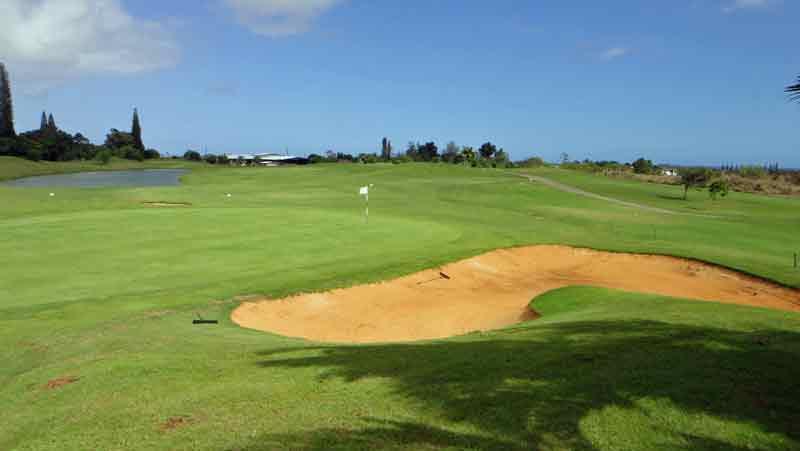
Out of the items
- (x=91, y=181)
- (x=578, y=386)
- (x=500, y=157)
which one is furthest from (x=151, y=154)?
(x=578, y=386)

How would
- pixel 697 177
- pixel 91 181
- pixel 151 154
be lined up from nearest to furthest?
pixel 697 177
pixel 91 181
pixel 151 154

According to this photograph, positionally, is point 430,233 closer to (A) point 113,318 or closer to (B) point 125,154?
(A) point 113,318

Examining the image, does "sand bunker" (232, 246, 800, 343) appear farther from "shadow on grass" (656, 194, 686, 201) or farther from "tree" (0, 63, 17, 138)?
"tree" (0, 63, 17, 138)

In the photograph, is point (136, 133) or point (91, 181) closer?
point (91, 181)

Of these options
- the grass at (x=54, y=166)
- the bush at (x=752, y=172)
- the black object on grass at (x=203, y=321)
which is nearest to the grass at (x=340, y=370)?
the black object on grass at (x=203, y=321)

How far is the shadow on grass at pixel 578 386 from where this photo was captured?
15.6 feet

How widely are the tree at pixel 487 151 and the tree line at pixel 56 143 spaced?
100223 millimetres

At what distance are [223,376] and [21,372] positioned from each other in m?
4.01

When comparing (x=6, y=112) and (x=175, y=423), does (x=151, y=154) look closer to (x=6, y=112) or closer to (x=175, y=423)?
(x=6, y=112)

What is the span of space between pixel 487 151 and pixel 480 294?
129345mm

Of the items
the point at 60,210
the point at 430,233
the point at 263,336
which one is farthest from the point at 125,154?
the point at 263,336

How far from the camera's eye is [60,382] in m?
7.72

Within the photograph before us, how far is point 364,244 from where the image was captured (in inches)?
882

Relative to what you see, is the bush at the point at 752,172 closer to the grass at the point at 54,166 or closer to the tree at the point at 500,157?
the tree at the point at 500,157
